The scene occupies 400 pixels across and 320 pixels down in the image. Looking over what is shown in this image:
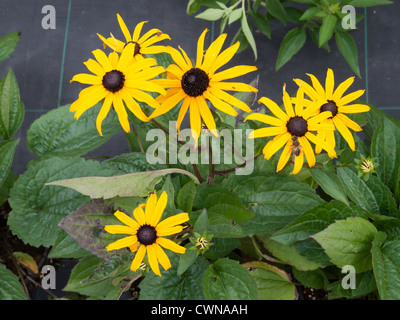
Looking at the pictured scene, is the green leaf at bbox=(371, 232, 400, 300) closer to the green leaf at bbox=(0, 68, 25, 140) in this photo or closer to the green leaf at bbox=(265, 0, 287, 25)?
the green leaf at bbox=(265, 0, 287, 25)

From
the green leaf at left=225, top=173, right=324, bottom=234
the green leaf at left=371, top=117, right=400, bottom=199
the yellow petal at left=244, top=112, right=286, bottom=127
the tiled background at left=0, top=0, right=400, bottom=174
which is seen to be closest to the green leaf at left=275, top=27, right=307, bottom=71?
the tiled background at left=0, top=0, right=400, bottom=174

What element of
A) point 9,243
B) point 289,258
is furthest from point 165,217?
point 9,243

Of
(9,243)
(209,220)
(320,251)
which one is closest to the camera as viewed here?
(209,220)

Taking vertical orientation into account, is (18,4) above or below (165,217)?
above

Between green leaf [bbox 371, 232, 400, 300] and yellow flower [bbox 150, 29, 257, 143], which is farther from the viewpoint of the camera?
green leaf [bbox 371, 232, 400, 300]

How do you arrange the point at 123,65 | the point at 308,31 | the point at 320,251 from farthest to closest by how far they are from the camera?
the point at 308,31 < the point at 320,251 < the point at 123,65

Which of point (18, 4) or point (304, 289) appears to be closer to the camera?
point (304, 289)

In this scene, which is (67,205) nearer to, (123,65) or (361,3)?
(123,65)
